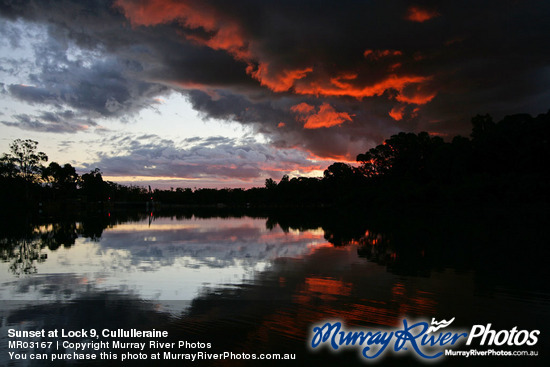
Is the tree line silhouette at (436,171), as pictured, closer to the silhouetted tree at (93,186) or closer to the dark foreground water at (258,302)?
the silhouetted tree at (93,186)

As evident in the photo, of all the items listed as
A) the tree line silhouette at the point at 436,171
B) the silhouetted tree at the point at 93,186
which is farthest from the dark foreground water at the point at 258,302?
the silhouetted tree at the point at 93,186

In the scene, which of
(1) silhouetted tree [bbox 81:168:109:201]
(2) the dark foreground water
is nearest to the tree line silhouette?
(1) silhouetted tree [bbox 81:168:109:201]

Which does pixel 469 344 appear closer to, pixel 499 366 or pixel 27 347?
pixel 499 366

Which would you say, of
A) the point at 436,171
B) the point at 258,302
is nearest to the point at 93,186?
the point at 436,171

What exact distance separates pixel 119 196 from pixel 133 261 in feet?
650

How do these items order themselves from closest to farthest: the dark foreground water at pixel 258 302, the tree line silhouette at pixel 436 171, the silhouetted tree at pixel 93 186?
the dark foreground water at pixel 258 302, the tree line silhouette at pixel 436 171, the silhouetted tree at pixel 93 186

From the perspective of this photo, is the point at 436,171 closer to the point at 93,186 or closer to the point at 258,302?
the point at 258,302

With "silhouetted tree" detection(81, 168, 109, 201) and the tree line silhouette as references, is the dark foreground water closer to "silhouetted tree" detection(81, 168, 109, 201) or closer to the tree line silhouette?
the tree line silhouette

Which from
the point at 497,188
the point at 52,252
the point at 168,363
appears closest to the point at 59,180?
the point at 52,252

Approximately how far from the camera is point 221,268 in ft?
45.5

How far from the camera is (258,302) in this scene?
916cm

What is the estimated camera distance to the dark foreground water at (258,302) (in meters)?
6.40

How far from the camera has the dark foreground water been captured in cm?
640

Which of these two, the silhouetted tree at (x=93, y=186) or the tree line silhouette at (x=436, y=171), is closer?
the tree line silhouette at (x=436, y=171)
